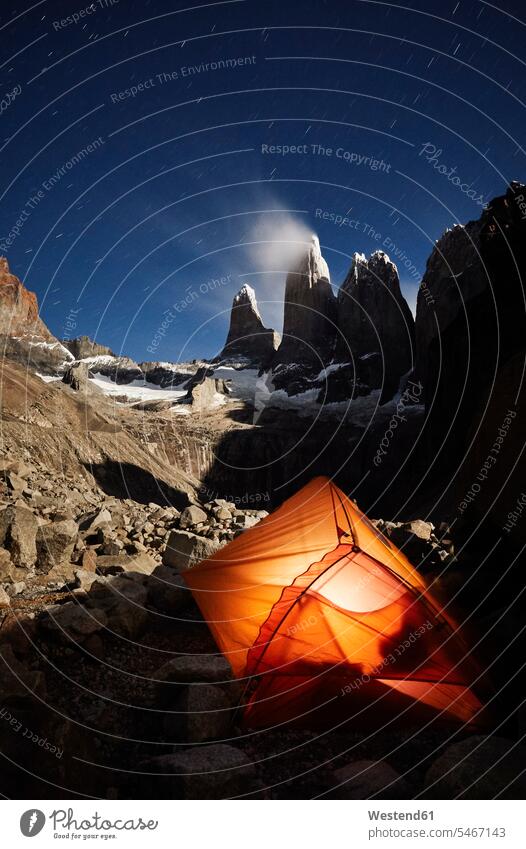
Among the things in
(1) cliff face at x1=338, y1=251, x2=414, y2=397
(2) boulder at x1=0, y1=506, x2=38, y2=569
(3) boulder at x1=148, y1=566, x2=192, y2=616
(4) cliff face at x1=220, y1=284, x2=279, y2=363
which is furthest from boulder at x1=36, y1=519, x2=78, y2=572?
(4) cliff face at x1=220, y1=284, x2=279, y2=363

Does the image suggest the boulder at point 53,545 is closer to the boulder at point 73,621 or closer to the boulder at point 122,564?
the boulder at point 122,564

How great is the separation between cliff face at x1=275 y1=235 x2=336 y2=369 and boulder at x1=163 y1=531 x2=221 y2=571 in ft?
252

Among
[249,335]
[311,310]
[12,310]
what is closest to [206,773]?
[12,310]

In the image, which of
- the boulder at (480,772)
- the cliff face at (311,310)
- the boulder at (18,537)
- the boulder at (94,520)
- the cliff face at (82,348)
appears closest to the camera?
the boulder at (480,772)

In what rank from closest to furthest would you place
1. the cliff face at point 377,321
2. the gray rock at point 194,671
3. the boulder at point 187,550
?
the gray rock at point 194,671 < the boulder at point 187,550 < the cliff face at point 377,321

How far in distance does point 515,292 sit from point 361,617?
91.2 ft

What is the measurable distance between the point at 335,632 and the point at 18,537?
6680 millimetres

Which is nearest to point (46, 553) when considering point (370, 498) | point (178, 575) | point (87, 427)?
point (178, 575)

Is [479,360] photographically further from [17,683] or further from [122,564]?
[17,683]

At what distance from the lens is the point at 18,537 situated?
857 centimetres

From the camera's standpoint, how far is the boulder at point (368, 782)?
399 cm

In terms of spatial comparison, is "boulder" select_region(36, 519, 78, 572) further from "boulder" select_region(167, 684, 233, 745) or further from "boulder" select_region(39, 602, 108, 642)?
"boulder" select_region(167, 684, 233, 745)

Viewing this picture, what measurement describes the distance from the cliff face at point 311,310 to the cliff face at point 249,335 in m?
15.7

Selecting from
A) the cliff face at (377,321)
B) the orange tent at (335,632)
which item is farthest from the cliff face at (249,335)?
the orange tent at (335,632)
